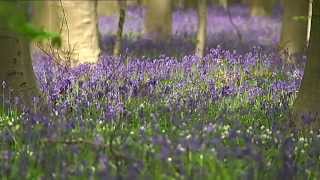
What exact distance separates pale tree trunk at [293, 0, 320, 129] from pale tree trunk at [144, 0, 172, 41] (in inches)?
425

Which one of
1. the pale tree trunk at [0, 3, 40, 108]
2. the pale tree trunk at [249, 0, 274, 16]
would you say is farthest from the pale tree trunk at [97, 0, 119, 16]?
the pale tree trunk at [0, 3, 40, 108]

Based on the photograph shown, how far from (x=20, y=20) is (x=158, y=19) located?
47.0 feet

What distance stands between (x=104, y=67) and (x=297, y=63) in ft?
11.9

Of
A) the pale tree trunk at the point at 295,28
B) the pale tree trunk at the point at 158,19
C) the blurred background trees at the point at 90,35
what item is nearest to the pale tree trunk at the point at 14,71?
the blurred background trees at the point at 90,35

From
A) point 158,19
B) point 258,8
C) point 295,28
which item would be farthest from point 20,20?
point 258,8

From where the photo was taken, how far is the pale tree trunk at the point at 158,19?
17031 millimetres

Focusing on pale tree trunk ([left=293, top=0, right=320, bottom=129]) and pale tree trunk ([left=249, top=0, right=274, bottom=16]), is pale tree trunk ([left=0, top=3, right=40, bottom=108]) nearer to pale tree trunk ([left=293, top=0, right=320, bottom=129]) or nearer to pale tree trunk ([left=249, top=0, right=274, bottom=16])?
pale tree trunk ([left=293, top=0, right=320, bottom=129])

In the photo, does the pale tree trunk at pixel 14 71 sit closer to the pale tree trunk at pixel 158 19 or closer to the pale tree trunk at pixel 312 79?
the pale tree trunk at pixel 312 79

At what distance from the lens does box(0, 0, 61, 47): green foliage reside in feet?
9.74

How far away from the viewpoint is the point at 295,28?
39.5 ft

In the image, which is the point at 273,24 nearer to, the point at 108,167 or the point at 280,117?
the point at 280,117

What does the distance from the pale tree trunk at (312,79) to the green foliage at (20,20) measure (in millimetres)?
3318

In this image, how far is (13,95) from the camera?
646 centimetres

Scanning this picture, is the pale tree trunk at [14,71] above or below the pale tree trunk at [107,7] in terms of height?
below
